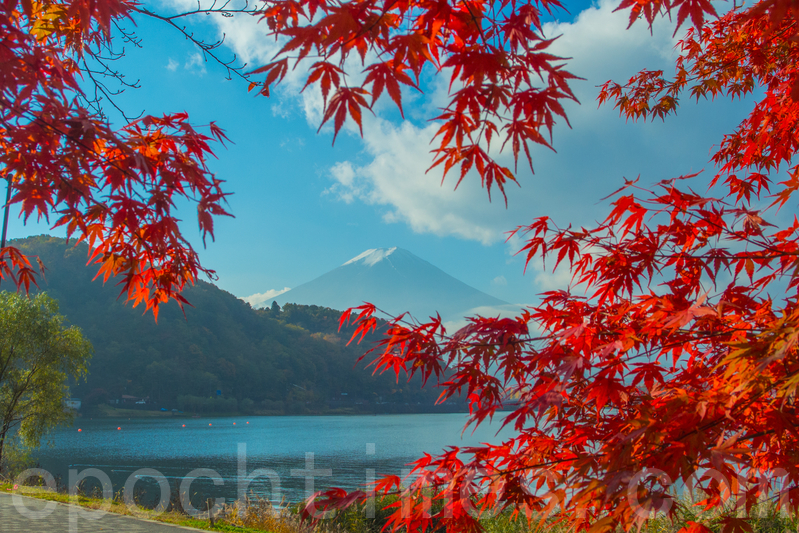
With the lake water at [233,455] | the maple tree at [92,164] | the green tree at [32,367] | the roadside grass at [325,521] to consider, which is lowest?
the lake water at [233,455]

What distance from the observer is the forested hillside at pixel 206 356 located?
227 ft

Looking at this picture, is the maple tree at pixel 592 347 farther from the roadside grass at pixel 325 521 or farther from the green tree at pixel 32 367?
the green tree at pixel 32 367

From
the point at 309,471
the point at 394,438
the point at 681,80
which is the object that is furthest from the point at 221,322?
the point at 681,80

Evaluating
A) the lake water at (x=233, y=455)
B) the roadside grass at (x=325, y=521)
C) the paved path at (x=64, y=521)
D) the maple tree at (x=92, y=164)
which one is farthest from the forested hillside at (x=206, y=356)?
the maple tree at (x=92, y=164)

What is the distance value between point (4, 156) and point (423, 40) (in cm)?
194

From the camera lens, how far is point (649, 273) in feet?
7.53

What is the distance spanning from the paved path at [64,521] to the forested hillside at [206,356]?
206ft

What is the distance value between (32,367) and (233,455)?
79.3 ft

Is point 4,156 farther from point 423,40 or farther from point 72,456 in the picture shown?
point 72,456

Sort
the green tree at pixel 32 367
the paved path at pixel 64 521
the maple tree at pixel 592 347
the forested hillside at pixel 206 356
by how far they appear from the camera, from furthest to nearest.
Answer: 1. the forested hillside at pixel 206 356
2. the green tree at pixel 32 367
3. the paved path at pixel 64 521
4. the maple tree at pixel 592 347

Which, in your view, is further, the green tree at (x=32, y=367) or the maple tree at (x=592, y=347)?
the green tree at (x=32, y=367)

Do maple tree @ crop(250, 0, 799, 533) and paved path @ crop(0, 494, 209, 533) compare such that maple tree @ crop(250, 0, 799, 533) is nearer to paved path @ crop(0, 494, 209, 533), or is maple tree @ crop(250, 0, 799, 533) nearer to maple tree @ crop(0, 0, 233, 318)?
maple tree @ crop(0, 0, 233, 318)

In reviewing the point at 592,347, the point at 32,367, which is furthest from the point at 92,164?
the point at 32,367

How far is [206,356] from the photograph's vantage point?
76.9m
